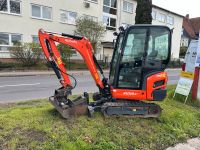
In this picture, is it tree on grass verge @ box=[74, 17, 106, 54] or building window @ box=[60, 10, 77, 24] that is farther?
building window @ box=[60, 10, 77, 24]

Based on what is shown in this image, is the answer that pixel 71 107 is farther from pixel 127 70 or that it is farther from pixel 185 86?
pixel 185 86

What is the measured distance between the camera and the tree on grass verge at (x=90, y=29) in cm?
2135

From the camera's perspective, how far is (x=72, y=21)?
23.0 meters

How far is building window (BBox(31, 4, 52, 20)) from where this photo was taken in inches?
792

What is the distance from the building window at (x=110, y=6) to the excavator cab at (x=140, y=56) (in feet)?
74.6

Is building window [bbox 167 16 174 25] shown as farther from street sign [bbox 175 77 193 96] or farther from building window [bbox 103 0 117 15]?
street sign [bbox 175 77 193 96]

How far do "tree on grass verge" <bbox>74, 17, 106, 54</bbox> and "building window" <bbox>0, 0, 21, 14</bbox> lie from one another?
19.8ft

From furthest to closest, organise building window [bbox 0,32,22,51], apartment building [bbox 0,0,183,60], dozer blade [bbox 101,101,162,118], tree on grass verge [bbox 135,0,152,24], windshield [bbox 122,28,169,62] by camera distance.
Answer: tree on grass verge [bbox 135,0,152,24]
apartment building [bbox 0,0,183,60]
building window [bbox 0,32,22,51]
windshield [bbox 122,28,169,62]
dozer blade [bbox 101,101,162,118]

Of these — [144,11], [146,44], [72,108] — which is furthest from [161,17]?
[72,108]

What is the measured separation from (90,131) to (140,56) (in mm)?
2184

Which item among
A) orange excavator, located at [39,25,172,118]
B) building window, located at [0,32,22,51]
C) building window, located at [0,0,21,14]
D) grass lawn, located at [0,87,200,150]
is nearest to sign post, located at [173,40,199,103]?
grass lawn, located at [0,87,200,150]

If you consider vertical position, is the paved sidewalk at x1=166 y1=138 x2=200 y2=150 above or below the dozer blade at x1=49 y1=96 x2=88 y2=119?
below

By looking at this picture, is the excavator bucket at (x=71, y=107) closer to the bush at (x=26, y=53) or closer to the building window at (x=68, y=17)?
the bush at (x=26, y=53)

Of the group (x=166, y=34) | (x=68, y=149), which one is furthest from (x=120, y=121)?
(x=166, y=34)
